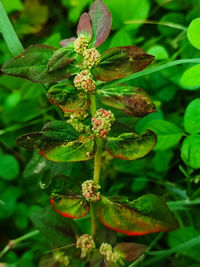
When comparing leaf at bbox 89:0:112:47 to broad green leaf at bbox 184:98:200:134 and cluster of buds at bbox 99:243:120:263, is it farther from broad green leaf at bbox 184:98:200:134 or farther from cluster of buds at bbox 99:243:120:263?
cluster of buds at bbox 99:243:120:263

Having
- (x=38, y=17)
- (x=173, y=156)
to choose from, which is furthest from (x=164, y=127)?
(x=38, y=17)

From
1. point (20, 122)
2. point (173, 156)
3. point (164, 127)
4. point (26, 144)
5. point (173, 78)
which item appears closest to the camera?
point (26, 144)

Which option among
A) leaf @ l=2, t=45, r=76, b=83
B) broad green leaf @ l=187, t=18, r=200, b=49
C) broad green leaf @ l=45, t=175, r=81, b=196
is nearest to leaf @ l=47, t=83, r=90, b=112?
leaf @ l=2, t=45, r=76, b=83

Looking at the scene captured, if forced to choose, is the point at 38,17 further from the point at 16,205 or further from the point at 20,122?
the point at 16,205

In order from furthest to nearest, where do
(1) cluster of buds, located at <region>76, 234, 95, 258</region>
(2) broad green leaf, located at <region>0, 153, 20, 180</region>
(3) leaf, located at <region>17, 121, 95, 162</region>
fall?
(2) broad green leaf, located at <region>0, 153, 20, 180</region> < (1) cluster of buds, located at <region>76, 234, 95, 258</region> < (3) leaf, located at <region>17, 121, 95, 162</region>

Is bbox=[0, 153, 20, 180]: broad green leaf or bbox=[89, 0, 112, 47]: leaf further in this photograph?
bbox=[0, 153, 20, 180]: broad green leaf

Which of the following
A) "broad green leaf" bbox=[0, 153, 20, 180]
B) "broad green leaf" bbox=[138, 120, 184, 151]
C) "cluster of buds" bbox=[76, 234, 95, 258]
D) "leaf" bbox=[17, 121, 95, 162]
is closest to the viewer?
"leaf" bbox=[17, 121, 95, 162]

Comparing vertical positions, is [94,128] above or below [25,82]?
below

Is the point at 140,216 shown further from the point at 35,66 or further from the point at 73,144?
the point at 35,66
